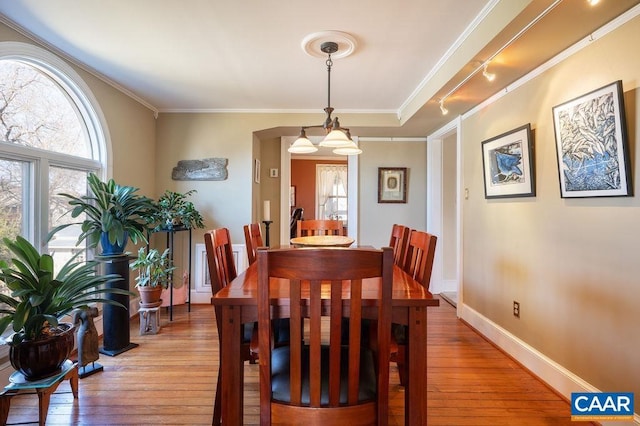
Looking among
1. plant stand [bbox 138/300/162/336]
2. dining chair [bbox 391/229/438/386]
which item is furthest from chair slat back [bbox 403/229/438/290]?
plant stand [bbox 138/300/162/336]

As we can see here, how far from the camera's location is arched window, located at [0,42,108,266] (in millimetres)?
2125

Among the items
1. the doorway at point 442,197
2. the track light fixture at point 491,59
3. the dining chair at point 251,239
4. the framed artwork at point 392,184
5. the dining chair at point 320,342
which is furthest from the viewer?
the framed artwork at point 392,184

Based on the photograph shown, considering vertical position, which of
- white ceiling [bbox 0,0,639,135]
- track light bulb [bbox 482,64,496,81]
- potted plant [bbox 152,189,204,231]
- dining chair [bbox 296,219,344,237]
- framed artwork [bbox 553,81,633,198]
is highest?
white ceiling [bbox 0,0,639,135]

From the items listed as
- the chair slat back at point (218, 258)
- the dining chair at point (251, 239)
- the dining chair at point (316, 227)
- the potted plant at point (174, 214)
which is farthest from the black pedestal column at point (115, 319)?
the dining chair at point (316, 227)

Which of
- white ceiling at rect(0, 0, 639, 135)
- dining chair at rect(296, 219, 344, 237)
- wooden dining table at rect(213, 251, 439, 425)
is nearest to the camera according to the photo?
wooden dining table at rect(213, 251, 439, 425)

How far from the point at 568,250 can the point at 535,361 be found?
0.84 meters

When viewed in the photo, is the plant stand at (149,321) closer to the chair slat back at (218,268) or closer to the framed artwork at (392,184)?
the chair slat back at (218,268)

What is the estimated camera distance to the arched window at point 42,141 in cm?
212

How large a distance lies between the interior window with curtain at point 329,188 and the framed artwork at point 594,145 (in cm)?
597

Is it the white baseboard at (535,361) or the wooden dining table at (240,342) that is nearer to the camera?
the wooden dining table at (240,342)

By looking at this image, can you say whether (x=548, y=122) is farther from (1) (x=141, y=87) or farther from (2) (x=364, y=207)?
(1) (x=141, y=87)

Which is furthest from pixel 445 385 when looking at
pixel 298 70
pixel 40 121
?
pixel 40 121

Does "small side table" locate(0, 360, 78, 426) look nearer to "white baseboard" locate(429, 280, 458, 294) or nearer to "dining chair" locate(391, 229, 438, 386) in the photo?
"dining chair" locate(391, 229, 438, 386)

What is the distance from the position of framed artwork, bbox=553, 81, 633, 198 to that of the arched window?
3.45 metres
